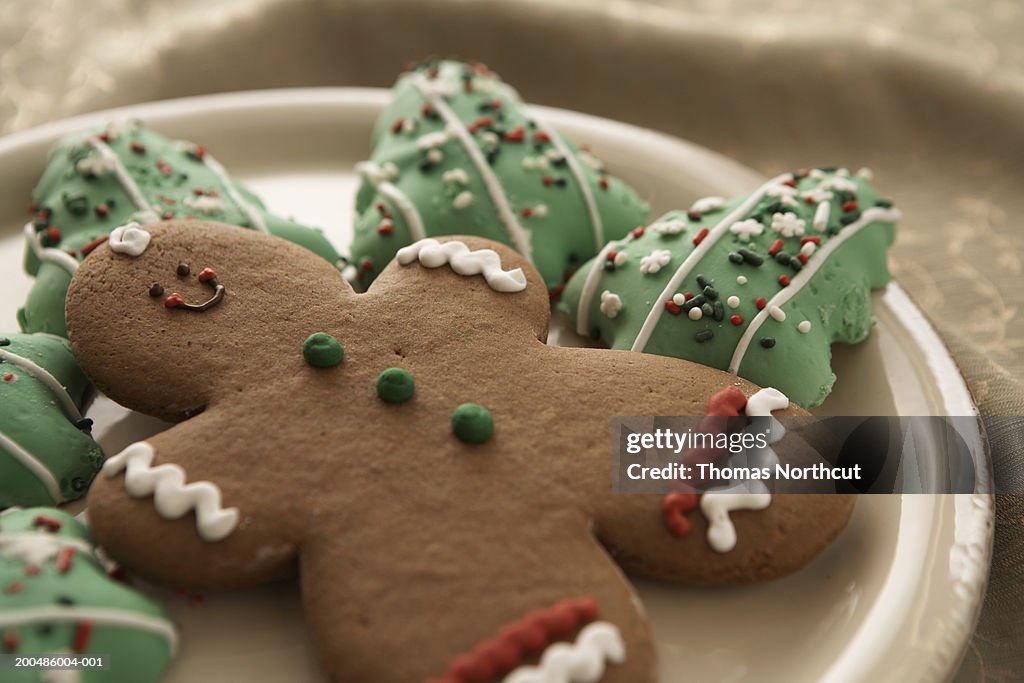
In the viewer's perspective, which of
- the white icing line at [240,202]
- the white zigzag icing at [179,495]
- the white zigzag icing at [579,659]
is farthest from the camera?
the white icing line at [240,202]

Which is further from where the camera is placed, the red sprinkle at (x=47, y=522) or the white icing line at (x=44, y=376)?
the white icing line at (x=44, y=376)

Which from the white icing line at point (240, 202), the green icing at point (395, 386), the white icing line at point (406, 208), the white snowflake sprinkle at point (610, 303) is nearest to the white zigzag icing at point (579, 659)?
the green icing at point (395, 386)

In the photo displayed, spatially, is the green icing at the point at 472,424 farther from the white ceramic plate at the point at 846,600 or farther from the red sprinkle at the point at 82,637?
the red sprinkle at the point at 82,637

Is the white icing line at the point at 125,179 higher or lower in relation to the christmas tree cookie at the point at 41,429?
higher

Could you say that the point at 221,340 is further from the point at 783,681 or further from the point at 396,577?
the point at 783,681

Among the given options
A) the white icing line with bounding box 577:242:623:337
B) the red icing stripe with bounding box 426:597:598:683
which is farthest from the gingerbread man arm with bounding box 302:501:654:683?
the white icing line with bounding box 577:242:623:337

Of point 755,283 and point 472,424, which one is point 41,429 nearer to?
point 472,424

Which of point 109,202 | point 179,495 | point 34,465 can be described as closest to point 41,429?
point 34,465
